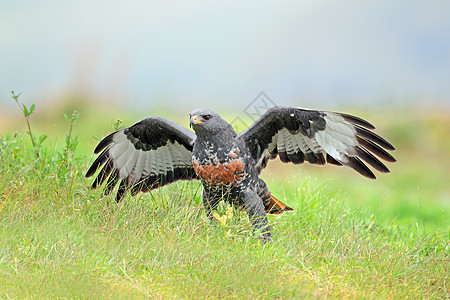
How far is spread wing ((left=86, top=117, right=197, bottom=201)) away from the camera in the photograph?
5.79 m

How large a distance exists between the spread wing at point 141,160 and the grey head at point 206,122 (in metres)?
0.78

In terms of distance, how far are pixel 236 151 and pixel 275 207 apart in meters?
0.96

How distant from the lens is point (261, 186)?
17.9 ft

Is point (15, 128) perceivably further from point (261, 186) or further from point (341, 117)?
point (341, 117)

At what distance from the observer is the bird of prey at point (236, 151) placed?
5.04 m

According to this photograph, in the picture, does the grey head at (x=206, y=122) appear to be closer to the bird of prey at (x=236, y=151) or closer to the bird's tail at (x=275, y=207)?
the bird of prey at (x=236, y=151)

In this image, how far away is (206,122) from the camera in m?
4.90

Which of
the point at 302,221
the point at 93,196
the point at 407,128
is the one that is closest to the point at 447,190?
the point at 407,128

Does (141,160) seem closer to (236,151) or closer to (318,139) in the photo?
(236,151)

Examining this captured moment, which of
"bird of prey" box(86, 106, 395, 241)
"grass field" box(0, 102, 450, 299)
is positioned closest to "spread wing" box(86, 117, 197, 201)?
"bird of prey" box(86, 106, 395, 241)

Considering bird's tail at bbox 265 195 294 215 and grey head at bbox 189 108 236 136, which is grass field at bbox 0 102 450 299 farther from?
grey head at bbox 189 108 236 136

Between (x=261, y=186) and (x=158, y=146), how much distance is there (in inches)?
48.0

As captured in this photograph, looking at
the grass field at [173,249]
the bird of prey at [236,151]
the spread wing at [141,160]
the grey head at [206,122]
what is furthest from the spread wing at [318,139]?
the spread wing at [141,160]

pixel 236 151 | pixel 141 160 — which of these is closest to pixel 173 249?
pixel 236 151
